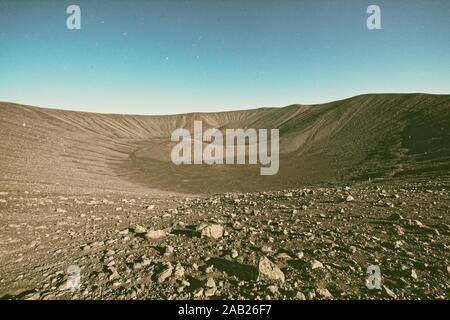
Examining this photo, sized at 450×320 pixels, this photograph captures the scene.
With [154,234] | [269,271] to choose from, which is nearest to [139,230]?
[154,234]

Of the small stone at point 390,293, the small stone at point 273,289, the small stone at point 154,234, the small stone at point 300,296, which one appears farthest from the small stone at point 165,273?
the small stone at point 390,293

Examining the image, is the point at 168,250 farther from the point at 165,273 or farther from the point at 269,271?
the point at 269,271

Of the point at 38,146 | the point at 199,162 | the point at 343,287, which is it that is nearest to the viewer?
the point at 343,287

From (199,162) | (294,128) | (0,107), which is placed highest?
(0,107)

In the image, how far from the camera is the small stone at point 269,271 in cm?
386

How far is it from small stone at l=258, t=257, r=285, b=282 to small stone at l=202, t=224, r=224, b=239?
144 centimetres

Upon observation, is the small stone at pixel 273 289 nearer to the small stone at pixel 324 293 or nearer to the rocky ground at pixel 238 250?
the rocky ground at pixel 238 250

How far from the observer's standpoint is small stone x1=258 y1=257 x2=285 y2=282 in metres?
3.86

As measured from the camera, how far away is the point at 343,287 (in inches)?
144

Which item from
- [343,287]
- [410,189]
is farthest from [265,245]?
[410,189]

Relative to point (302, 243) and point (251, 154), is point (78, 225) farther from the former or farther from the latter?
point (251, 154)

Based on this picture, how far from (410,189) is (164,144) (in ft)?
146

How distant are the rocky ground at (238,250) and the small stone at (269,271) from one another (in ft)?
0.05

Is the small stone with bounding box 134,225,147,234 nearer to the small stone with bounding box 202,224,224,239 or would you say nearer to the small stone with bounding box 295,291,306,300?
the small stone with bounding box 202,224,224,239
